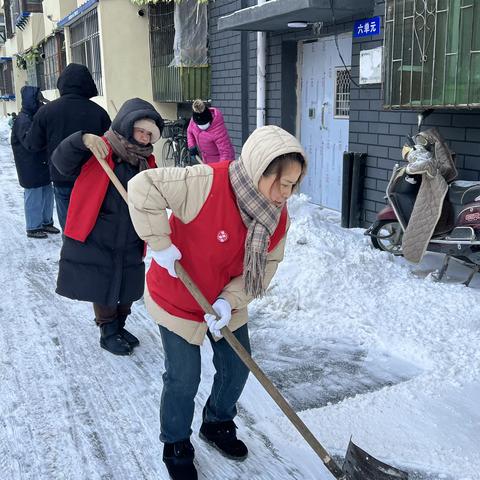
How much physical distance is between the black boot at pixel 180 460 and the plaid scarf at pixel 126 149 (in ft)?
5.67

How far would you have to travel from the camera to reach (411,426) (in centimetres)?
295

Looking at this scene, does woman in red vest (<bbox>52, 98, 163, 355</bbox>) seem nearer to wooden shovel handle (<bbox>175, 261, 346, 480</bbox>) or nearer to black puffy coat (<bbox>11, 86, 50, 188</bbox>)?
wooden shovel handle (<bbox>175, 261, 346, 480</bbox>)

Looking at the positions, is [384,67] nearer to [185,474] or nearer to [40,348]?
[40,348]

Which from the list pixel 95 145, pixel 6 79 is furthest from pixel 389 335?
pixel 6 79

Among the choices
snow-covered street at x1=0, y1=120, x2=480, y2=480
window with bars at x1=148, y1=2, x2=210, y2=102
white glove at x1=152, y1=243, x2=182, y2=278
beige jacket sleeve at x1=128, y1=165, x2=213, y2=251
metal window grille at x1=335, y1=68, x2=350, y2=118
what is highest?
window with bars at x1=148, y1=2, x2=210, y2=102

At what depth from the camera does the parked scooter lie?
15.3 feet

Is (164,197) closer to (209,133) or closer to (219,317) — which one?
(219,317)

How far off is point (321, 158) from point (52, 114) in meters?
4.29

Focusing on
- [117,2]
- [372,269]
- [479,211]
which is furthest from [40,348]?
[117,2]

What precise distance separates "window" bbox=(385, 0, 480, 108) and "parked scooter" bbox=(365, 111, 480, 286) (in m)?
0.30

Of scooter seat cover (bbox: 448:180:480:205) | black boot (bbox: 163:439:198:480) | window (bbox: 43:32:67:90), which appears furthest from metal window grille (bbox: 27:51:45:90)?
black boot (bbox: 163:439:198:480)

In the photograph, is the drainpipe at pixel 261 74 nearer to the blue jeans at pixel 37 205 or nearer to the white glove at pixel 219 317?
the blue jeans at pixel 37 205

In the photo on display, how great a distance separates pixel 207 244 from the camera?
7.45ft

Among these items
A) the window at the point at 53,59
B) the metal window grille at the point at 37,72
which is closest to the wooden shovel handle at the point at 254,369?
the window at the point at 53,59
